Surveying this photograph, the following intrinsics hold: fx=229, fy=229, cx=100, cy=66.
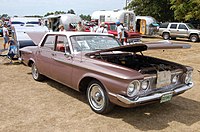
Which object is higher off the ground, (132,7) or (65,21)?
(132,7)

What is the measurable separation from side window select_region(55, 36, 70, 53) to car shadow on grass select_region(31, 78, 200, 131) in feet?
4.03

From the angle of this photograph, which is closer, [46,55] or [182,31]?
[46,55]

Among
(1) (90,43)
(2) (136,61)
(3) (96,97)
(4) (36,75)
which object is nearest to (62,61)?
(1) (90,43)

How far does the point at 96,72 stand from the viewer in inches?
171

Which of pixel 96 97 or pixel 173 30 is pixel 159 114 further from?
pixel 173 30

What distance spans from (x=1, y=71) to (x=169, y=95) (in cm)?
617

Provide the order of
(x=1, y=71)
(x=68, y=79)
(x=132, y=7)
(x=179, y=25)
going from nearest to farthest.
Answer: (x=68, y=79)
(x=1, y=71)
(x=179, y=25)
(x=132, y=7)

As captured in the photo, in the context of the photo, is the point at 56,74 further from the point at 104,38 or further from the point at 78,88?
the point at 104,38

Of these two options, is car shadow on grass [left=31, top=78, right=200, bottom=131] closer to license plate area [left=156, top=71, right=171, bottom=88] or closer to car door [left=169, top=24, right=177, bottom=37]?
license plate area [left=156, top=71, right=171, bottom=88]

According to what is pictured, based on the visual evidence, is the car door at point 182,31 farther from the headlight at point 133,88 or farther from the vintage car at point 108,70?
the headlight at point 133,88

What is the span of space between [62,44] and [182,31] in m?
18.8

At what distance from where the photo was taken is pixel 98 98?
451 cm

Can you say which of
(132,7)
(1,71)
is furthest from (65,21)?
(1,71)

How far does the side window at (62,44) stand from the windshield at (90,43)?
17cm
